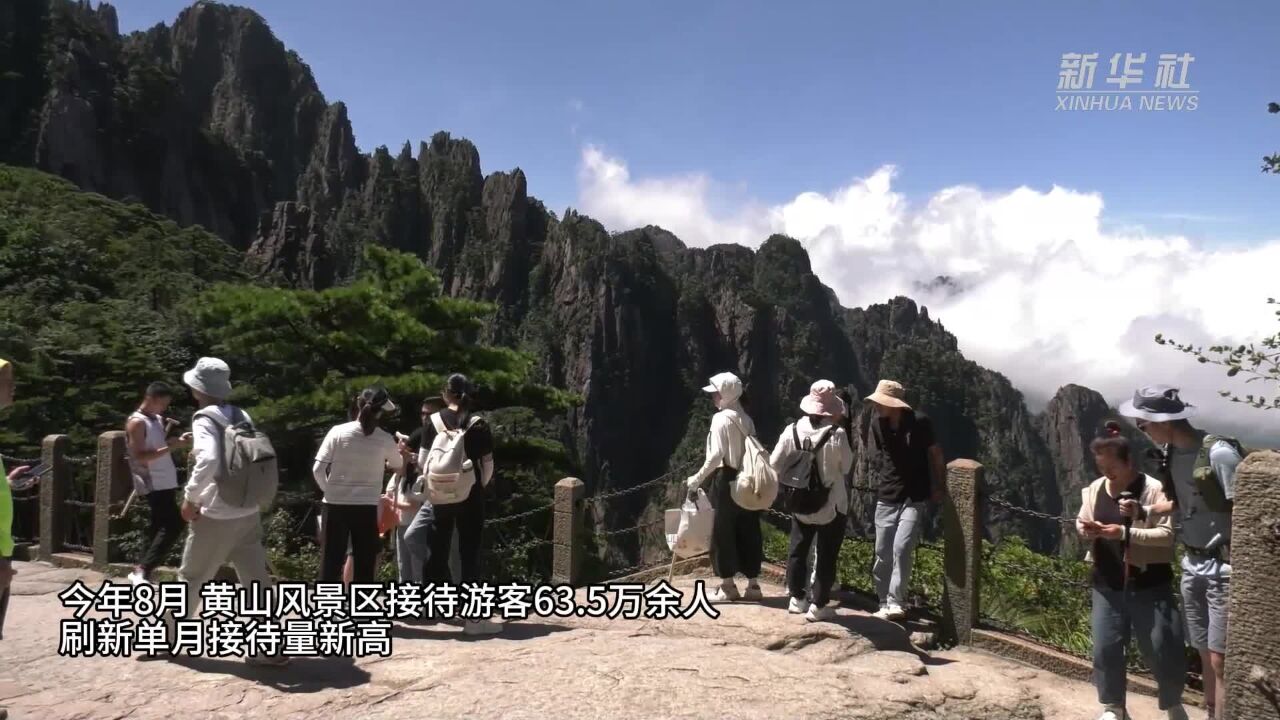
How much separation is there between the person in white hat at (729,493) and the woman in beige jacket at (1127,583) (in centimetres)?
208

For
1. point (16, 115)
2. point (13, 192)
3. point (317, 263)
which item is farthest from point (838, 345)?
point (13, 192)

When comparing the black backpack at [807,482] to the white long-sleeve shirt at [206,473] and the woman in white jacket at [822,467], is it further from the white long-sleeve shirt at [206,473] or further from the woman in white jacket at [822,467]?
the white long-sleeve shirt at [206,473]

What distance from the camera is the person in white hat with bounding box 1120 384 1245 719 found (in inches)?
146

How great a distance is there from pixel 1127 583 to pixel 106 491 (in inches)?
317

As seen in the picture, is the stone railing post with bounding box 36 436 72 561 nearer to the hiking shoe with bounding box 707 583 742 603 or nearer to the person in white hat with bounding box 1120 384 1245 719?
the hiking shoe with bounding box 707 583 742 603

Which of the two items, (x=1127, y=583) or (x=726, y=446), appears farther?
(x=726, y=446)

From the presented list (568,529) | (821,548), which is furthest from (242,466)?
(821,548)

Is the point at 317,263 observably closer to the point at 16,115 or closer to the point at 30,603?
the point at 16,115

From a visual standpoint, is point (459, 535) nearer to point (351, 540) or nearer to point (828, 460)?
point (351, 540)

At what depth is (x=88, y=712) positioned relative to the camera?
416 cm

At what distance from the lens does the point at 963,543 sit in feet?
18.2

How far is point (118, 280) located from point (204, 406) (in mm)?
24344

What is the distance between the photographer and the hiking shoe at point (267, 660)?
465 centimetres

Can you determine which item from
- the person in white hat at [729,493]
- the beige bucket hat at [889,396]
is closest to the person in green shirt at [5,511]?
the person in white hat at [729,493]
